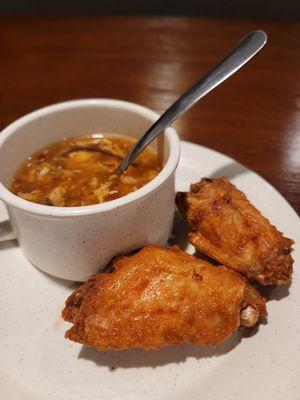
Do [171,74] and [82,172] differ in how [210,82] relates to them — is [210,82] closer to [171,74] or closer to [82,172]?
[82,172]

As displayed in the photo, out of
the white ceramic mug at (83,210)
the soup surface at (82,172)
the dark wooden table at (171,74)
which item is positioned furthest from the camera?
the dark wooden table at (171,74)

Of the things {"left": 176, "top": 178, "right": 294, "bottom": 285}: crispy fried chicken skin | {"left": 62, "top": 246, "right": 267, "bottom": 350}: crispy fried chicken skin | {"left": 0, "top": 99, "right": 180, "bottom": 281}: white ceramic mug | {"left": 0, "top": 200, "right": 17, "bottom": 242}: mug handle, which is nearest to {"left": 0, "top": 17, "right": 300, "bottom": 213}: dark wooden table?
{"left": 176, "top": 178, "right": 294, "bottom": 285}: crispy fried chicken skin

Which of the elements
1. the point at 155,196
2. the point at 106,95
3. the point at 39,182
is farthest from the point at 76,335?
the point at 106,95

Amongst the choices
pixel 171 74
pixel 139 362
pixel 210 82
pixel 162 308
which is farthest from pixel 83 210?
pixel 171 74

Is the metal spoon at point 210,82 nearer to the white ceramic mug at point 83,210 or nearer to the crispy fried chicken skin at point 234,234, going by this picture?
the white ceramic mug at point 83,210

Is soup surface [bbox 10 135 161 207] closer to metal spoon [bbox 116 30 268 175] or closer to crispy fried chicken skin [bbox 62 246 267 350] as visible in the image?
metal spoon [bbox 116 30 268 175]

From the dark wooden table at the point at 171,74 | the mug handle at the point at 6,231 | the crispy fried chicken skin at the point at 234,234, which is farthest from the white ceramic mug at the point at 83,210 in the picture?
the dark wooden table at the point at 171,74

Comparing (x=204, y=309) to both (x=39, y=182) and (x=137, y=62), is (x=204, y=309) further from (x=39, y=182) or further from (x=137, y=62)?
(x=137, y=62)
